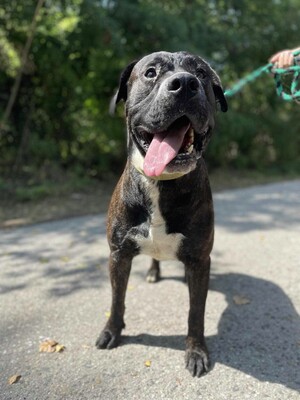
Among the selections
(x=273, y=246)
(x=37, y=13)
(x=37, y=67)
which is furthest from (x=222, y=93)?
(x=37, y=67)

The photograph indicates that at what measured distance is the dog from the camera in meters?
2.17

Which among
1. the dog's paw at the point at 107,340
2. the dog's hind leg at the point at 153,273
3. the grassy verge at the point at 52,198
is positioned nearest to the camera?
the dog's paw at the point at 107,340

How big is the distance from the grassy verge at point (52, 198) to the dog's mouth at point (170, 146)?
380 cm

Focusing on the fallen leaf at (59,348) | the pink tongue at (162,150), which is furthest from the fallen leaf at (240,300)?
the pink tongue at (162,150)

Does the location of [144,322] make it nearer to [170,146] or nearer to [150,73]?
[170,146]

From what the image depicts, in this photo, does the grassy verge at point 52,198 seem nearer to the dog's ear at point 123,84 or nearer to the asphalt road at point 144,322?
the asphalt road at point 144,322

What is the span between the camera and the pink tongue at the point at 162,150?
218cm

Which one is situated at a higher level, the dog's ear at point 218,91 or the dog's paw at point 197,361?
the dog's ear at point 218,91

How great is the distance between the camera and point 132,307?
3.39 meters

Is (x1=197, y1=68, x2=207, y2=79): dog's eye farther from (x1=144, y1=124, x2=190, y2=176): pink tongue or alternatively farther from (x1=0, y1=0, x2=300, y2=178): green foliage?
(x1=0, y1=0, x2=300, y2=178): green foliage

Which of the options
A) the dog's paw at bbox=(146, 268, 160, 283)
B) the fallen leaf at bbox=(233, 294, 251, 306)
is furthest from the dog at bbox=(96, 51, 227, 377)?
the dog's paw at bbox=(146, 268, 160, 283)

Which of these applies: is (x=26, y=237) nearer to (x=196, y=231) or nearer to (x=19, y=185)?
(x=19, y=185)

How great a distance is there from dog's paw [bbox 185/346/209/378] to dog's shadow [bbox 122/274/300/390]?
93 mm

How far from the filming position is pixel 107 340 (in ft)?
9.36
